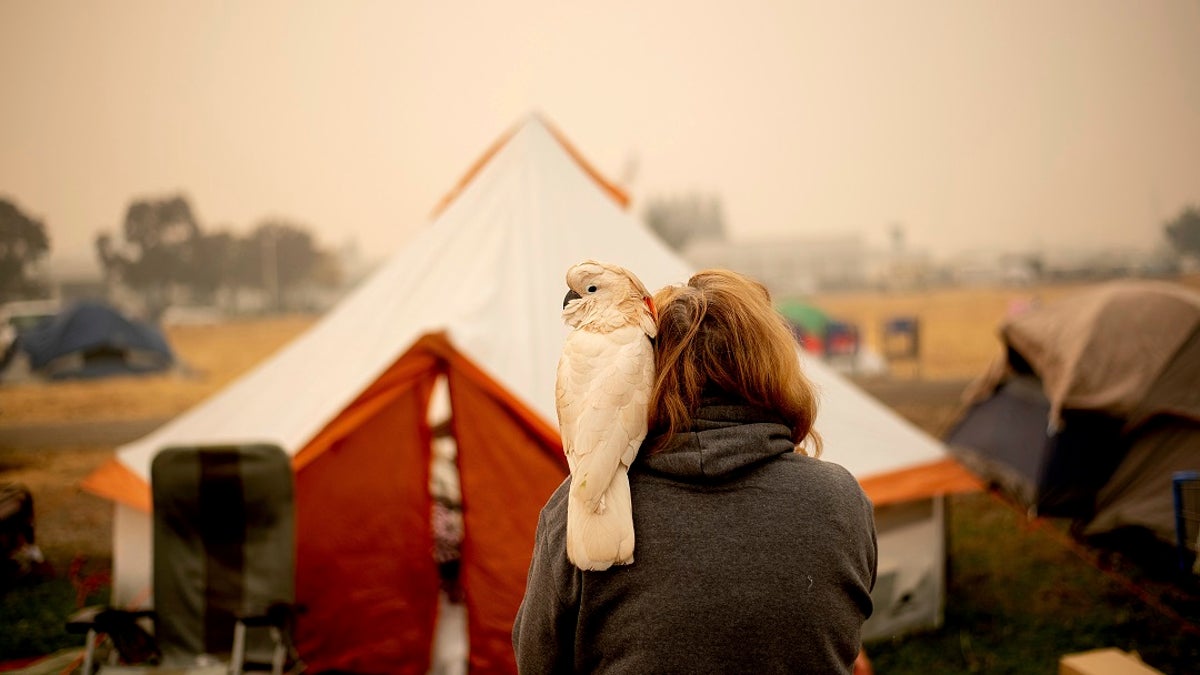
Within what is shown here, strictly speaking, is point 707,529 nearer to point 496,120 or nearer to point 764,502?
point 764,502

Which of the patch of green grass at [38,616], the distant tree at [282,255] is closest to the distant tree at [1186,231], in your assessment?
the distant tree at [282,255]

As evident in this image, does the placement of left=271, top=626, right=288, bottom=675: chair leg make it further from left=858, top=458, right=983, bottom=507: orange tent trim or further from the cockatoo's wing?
left=858, top=458, right=983, bottom=507: orange tent trim

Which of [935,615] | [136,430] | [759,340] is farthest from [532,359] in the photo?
[136,430]

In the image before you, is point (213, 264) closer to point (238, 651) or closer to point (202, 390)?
point (202, 390)

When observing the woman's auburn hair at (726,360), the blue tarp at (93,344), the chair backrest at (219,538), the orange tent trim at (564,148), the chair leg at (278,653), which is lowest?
the chair leg at (278,653)

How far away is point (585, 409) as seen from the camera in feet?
3.25

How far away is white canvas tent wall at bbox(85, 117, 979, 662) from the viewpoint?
283 cm

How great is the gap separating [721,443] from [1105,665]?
2.10 m

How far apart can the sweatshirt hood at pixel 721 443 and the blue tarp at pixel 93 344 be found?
6.55 metres

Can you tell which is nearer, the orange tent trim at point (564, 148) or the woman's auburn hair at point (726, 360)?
the woman's auburn hair at point (726, 360)

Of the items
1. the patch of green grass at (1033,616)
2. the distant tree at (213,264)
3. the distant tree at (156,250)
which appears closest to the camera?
the patch of green grass at (1033,616)

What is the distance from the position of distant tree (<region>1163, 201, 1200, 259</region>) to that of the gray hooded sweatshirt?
29.6 ft

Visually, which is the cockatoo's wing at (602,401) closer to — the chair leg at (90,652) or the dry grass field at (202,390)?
the chair leg at (90,652)

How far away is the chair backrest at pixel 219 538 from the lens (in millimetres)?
2477
